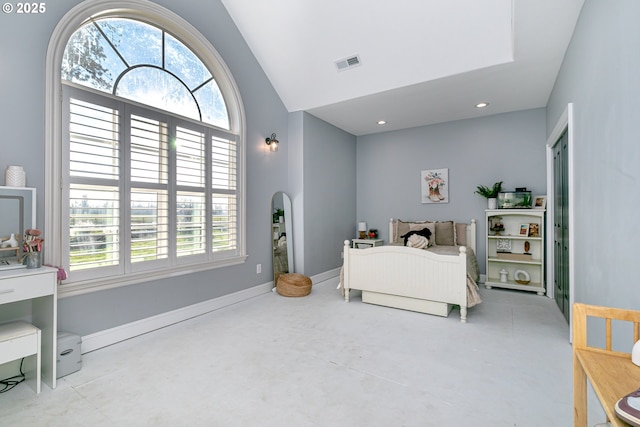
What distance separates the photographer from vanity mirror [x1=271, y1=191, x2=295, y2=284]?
14.7ft

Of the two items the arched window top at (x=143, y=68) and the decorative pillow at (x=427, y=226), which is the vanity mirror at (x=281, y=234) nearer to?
the arched window top at (x=143, y=68)

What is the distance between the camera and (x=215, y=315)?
3434 mm

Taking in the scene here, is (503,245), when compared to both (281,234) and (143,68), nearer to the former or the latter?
(281,234)

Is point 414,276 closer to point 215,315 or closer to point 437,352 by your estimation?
point 437,352

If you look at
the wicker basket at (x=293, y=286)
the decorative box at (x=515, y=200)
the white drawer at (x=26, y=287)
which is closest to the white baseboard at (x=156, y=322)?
the wicker basket at (x=293, y=286)

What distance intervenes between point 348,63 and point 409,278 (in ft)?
8.81

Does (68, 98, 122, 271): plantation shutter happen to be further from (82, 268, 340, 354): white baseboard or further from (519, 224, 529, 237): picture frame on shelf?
(519, 224, 529, 237): picture frame on shelf

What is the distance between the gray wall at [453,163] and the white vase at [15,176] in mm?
4976

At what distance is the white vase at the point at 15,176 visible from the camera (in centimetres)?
205

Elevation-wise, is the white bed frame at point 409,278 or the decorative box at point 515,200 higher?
the decorative box at point 515,200

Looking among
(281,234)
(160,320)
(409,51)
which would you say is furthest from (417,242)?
(160,320)

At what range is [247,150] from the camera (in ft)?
13.3

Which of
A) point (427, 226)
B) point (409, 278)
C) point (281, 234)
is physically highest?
point (427, 226)

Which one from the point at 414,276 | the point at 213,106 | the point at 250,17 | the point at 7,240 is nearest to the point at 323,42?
the point at 250,17
